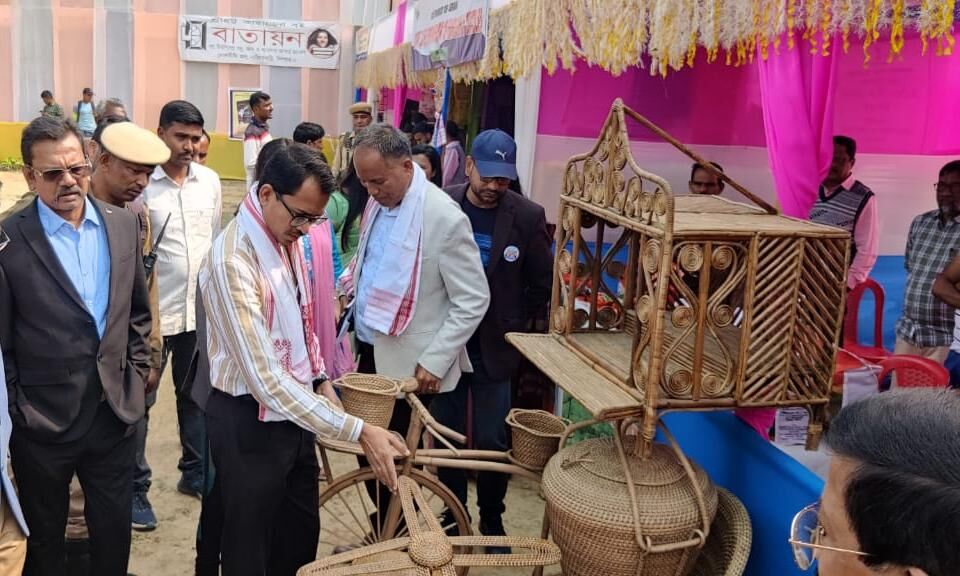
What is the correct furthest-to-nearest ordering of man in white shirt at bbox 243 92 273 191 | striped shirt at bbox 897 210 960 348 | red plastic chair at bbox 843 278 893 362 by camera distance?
man in white shirt at bbox 243 92 273 191 → red plastic chair at bbox 843 278 893 362 → striped shirt at bbox 897 210 960 348

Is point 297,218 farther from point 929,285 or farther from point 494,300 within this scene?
point 929,285

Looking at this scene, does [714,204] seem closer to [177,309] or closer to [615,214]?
[615,214]

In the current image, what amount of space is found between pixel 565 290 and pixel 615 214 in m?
0.60

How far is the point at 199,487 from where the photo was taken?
4016 mm

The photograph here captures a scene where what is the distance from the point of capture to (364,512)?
3.21m

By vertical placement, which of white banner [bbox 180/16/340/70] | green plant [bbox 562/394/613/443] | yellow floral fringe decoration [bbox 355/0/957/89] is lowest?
green plant [bbox 562/394/613/443]

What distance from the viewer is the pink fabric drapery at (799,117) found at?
3.47 meters

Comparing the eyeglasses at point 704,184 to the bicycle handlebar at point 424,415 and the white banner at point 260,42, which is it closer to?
the bicycle handlebar at point 424,415

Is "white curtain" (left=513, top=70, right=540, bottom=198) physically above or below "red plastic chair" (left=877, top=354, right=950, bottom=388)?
above

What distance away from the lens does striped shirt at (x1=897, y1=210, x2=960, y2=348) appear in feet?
14.1

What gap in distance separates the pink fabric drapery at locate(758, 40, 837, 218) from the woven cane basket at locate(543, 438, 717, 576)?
1.66 meters

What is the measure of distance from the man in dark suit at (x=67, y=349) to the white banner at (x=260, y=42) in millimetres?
15560

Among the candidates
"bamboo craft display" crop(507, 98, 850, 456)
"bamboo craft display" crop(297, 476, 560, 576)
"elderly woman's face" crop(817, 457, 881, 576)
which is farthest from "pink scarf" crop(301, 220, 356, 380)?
"elderly woman's face" crop(817, 457, 881, 576)

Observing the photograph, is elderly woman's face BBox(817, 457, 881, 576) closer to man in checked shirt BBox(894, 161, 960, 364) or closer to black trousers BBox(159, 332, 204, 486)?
black trousers BBox(159, 332, 204, 486)
